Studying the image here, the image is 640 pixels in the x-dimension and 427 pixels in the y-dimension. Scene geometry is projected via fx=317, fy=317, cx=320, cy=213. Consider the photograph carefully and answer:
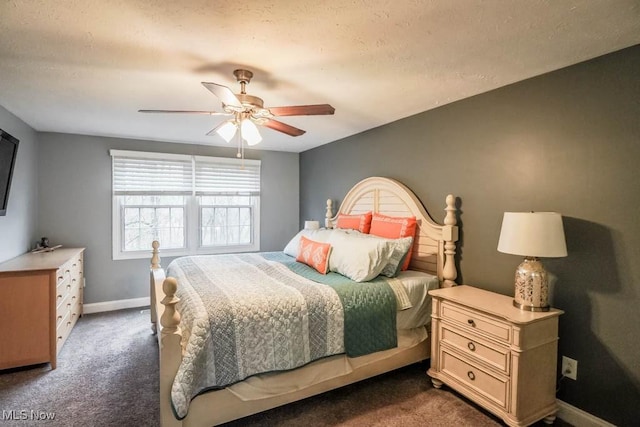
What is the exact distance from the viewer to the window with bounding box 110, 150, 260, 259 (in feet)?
13.9

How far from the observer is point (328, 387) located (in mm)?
A: 2211

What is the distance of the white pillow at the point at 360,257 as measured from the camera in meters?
2.53

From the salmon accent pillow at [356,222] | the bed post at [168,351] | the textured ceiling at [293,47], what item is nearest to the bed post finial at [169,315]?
the bed post at [168,351]

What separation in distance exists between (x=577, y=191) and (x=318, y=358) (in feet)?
6.57

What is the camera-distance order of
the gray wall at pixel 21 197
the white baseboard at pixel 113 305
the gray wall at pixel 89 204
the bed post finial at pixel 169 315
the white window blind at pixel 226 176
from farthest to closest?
1. the white window blind at pixel 226 176
2. the white baseboard at pixel 113 305
3. the gray wall at pixel 89 204
4. the gray wall at pixel 21 197
5. the bed post finial at pixel 169 315

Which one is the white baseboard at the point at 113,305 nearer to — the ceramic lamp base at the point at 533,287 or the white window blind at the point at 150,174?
the white window blind at the point at 150,174

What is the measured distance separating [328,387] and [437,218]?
5.73ft

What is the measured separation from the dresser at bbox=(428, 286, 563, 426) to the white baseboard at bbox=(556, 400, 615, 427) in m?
0.13

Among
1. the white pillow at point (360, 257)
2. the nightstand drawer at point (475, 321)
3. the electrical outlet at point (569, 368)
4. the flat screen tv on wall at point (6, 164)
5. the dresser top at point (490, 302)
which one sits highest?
the flat screen tv on wall at point (6, 164)

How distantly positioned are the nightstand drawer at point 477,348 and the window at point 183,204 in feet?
11.1

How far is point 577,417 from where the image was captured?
202 centimetres

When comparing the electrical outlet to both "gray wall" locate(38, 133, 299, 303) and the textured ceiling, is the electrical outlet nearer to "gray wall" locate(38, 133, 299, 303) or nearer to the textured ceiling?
the textured ceiling

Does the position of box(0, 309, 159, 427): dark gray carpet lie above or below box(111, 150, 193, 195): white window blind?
below

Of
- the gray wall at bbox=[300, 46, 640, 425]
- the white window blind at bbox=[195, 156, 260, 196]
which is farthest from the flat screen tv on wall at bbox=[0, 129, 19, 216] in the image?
the gray wall at bbox=[300, 46, 640, 425]
